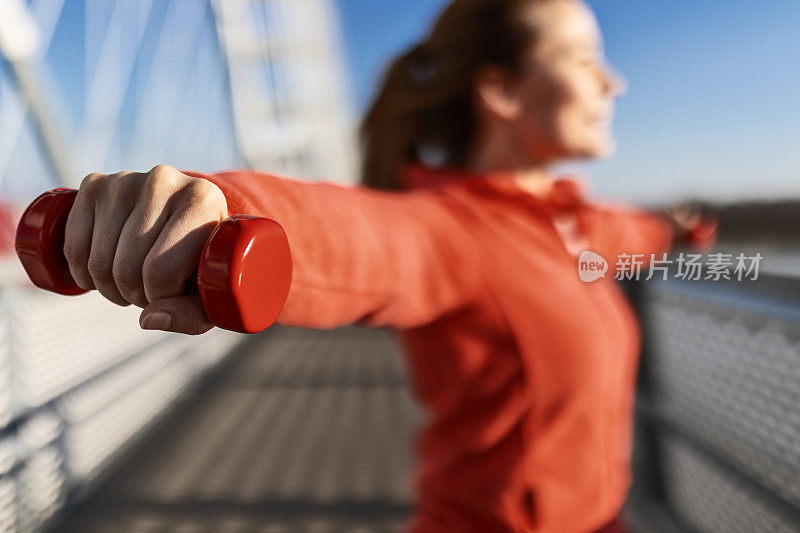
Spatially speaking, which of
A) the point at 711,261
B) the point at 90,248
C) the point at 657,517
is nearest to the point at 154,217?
the point at 90,248

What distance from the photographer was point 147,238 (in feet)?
0.80

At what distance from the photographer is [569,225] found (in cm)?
79

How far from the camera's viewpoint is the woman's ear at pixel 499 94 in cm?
78

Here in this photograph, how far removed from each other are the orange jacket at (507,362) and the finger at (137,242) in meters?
0.24

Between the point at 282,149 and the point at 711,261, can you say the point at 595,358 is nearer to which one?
the point at 711,261

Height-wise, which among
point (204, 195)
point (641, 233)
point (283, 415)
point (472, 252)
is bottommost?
point (283, 415)

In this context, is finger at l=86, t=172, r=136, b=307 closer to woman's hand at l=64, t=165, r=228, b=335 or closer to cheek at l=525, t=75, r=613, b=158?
woman's hand at l=64, t=165, r=228, b=335

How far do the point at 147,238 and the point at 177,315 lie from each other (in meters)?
0.04

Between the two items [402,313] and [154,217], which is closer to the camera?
[154,217]

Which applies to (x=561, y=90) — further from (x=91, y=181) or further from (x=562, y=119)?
(x=91, y=181)

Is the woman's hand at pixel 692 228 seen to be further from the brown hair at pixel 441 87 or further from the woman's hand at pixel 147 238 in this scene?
the woman's hand at pixel 147 238

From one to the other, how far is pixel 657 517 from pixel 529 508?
945mm

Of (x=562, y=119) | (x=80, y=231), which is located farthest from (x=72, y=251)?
(x=562, y=119)

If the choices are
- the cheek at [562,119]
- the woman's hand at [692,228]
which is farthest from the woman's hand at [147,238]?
the woman's hand at [692,228]
